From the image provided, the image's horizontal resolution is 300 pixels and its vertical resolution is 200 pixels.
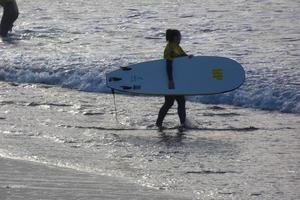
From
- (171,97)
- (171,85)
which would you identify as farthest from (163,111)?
(171,85)

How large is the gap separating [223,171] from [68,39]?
1253 cm

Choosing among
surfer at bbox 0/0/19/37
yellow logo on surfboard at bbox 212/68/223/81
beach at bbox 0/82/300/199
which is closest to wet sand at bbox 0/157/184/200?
beach at bbox 0/82/300/199

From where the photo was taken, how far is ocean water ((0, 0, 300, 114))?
16234mm

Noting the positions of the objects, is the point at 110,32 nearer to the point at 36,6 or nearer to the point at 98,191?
the point at 36,6

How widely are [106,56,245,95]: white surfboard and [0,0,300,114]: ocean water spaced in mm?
1177

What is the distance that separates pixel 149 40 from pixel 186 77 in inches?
306

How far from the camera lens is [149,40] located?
21500mm

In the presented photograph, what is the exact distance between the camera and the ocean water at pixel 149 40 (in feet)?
53.3

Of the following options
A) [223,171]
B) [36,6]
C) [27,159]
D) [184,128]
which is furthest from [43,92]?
[36,6]

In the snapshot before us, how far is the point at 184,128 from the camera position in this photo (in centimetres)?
1322

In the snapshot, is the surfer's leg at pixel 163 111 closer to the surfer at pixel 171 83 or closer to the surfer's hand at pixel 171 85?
the surfer at pixel 171 83

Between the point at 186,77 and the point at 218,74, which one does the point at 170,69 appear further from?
the point at 218,74

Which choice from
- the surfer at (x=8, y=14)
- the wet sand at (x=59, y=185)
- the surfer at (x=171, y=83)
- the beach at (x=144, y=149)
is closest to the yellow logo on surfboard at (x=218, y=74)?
the beach at (x=144, y=149)

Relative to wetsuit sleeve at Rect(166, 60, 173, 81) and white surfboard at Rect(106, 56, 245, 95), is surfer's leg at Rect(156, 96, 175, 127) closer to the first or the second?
white surfboard at Rect(106, 56, 245, 95)
